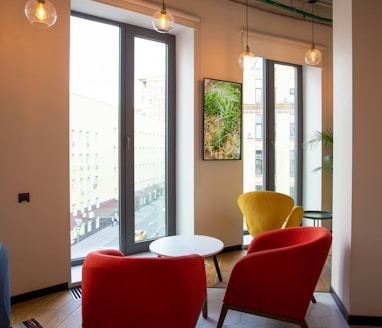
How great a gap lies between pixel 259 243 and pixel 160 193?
74.8 inches

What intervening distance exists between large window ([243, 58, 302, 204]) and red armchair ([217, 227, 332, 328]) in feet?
9.00

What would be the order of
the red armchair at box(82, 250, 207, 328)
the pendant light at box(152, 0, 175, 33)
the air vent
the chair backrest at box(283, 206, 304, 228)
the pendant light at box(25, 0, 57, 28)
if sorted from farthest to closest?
the chair backrest at box(283, 206, 304, 228) < the air vent < the pendant light at box(152, 0, 175, 33) < the pendant light at box(25, 0, 57, 28) < the red armchair at box(82, 250, 207, 328)

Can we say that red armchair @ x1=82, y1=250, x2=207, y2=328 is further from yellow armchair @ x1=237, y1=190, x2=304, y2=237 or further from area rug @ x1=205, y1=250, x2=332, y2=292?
yellow armchair @ x1=237, y1=190, x2=304, y2=237

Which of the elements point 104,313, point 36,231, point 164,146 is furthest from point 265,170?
point 104,313

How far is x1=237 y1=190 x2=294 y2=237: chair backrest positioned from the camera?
158 inches

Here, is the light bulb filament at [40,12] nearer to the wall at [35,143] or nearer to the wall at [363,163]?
the wall at [35,143]

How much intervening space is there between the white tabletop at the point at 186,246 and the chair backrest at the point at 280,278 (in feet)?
1.62

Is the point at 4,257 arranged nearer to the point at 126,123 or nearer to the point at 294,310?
the point at 294,310

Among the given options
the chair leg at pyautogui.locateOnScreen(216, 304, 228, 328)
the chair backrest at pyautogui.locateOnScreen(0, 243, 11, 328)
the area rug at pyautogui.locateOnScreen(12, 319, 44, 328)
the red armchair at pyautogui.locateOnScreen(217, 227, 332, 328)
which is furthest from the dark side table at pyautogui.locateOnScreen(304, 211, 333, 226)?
the chair backrest at pyautogui.locateOnScreen(0, 243, 11, 328)

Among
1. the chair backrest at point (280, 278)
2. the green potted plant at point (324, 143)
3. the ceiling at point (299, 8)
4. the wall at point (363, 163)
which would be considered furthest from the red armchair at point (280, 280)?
the ceiling at point (299, 8)

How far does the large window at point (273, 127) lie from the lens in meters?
5.07

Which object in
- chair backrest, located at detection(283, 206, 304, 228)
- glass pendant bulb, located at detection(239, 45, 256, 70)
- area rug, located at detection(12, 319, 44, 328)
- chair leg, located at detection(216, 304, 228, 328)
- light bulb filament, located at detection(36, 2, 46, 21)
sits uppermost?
glass pendant bulb, located at detection(239, 45, 256, 70)

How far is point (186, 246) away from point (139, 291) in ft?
3.94

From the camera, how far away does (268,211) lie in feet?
13.2
